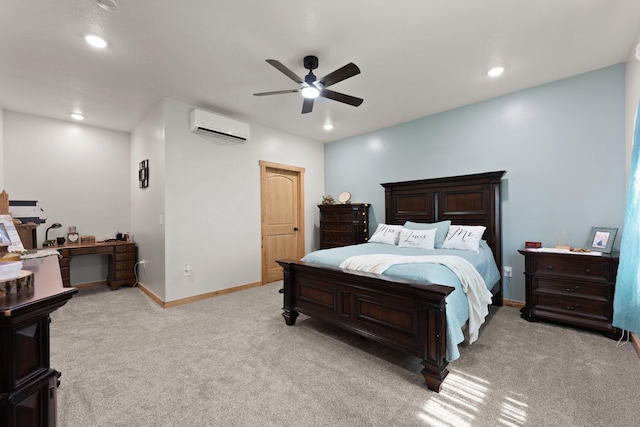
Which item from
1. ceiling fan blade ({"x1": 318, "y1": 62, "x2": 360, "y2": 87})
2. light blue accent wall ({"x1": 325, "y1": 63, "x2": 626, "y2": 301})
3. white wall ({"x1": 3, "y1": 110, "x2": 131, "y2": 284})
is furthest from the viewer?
white wall ({"x1": 3, "y1": 110, "x2": 131, "y2": 284})

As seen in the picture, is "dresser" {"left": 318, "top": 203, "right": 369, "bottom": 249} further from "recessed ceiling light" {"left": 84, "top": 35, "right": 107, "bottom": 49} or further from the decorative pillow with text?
"recessed ceiling light" {"left": 84, "top": 35, "right": 107, "bottom": 49}

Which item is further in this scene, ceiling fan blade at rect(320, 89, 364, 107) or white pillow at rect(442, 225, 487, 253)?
white pillow at rect(442, 225, 487, 253)

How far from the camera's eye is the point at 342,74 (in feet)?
7.85

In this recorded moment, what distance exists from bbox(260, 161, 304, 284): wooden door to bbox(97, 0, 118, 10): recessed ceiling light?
2.81m

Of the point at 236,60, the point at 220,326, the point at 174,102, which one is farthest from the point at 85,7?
the point at 220,326

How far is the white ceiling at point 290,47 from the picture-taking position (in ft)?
6.86

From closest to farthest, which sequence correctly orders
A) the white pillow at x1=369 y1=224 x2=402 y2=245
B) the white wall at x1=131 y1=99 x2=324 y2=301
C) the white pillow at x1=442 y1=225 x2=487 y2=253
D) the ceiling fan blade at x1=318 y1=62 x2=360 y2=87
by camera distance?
1. the ceiling fan blade at x1=318 y1=62 x2=360 y2=87
2. the white pillow at x1=442 y1=225 x2=487 y2=253
3. the white wall at x1=131 y1=99 x2=324 y2=301
4. the white pillow at x1=369 y1=224 x2=402 y2=245

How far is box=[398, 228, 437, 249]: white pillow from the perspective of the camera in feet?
11.6

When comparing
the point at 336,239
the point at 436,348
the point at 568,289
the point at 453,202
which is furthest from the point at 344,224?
the point at 436,348

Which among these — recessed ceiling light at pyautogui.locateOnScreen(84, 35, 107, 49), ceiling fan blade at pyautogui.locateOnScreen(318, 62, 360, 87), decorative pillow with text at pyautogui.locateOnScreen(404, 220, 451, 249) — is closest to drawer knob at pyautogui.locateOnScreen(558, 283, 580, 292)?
decorative pillow with text at pyautogui.locateOnScreen(404, 220, 451, 249)

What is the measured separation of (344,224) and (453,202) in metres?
1.81

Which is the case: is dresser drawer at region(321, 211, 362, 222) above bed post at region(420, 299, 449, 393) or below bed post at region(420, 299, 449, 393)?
above

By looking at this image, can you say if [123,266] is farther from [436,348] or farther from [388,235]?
[436,348]

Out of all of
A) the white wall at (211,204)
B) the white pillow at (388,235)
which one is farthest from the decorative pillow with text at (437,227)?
the white wall at (211,204)
